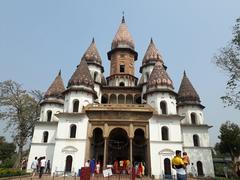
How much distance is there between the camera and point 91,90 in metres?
28.5

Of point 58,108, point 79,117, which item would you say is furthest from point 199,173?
point 58,108

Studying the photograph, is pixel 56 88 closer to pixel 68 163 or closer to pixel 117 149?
Result: pixel 68 163

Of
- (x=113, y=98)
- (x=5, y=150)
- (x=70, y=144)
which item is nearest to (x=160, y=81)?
(x=113, y=98)

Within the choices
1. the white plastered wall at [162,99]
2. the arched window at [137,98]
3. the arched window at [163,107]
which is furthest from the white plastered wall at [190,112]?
the arched window at [137,98]

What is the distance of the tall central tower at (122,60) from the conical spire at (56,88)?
27.1ft

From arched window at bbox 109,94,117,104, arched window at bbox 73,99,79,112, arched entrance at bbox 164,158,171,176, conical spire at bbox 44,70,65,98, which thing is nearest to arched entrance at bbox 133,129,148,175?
arched entrance at bbox 164,158,171,176

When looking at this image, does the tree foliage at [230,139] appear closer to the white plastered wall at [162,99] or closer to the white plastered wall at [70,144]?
the white plastered wall at [162,99]

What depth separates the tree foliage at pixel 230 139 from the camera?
113 feet

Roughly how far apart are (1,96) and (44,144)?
11002 millimetres

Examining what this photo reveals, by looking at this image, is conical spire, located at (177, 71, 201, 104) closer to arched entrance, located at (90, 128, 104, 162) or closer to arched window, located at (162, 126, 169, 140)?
arched window, located at (162, 126, 169, 140)

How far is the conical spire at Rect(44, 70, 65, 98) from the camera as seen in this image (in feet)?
110

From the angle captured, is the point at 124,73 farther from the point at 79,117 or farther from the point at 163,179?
the point at 163,179

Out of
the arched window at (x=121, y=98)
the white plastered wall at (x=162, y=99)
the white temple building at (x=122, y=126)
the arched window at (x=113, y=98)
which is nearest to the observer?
the white temple building at (x=122, y=126)

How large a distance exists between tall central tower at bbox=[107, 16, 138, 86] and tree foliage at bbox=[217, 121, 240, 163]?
1709 cm
